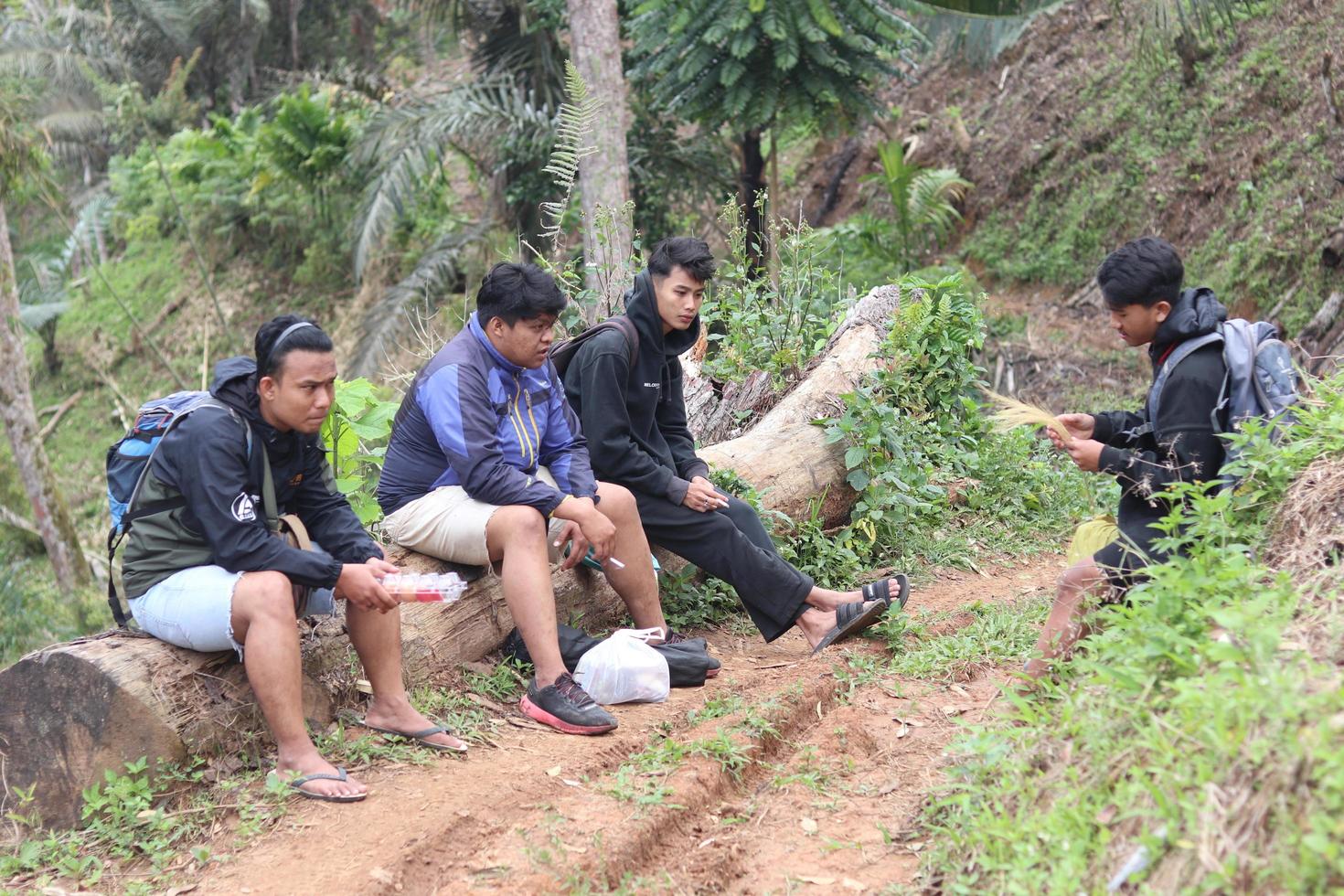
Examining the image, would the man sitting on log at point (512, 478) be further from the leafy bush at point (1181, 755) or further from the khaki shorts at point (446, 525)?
the leafy bush at point (1181, 755)

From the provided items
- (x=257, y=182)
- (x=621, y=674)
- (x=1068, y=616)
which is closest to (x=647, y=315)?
(x=621, y=674)

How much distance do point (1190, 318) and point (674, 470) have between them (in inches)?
90.3

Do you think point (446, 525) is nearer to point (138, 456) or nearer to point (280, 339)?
point (280, 339)

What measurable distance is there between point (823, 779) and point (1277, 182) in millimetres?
10248

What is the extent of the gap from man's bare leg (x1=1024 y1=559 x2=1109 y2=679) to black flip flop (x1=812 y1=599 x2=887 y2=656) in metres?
1.11

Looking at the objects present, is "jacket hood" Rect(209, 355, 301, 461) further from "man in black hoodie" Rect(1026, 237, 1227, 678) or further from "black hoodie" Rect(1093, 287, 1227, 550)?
"black hoodie" Rect(1093, 287, 1227, 550)

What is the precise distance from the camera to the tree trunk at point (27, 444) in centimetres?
1209

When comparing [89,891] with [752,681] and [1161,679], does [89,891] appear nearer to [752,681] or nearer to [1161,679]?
[752,681]

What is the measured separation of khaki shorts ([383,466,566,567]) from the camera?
175 inches

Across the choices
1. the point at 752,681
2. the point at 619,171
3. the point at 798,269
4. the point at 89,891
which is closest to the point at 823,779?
the point at 752,681

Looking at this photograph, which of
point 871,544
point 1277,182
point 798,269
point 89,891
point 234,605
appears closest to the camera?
point 89,891

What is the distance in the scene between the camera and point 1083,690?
3057 millimetres

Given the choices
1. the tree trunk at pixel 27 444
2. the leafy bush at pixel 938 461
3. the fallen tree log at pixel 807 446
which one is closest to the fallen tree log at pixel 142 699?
the fallen tree log at pixel 807 446

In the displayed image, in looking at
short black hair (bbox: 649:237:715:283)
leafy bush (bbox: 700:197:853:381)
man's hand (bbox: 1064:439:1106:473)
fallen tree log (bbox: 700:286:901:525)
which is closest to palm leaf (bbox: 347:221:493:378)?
leafy bush (bbox: 700:197:853:381)
